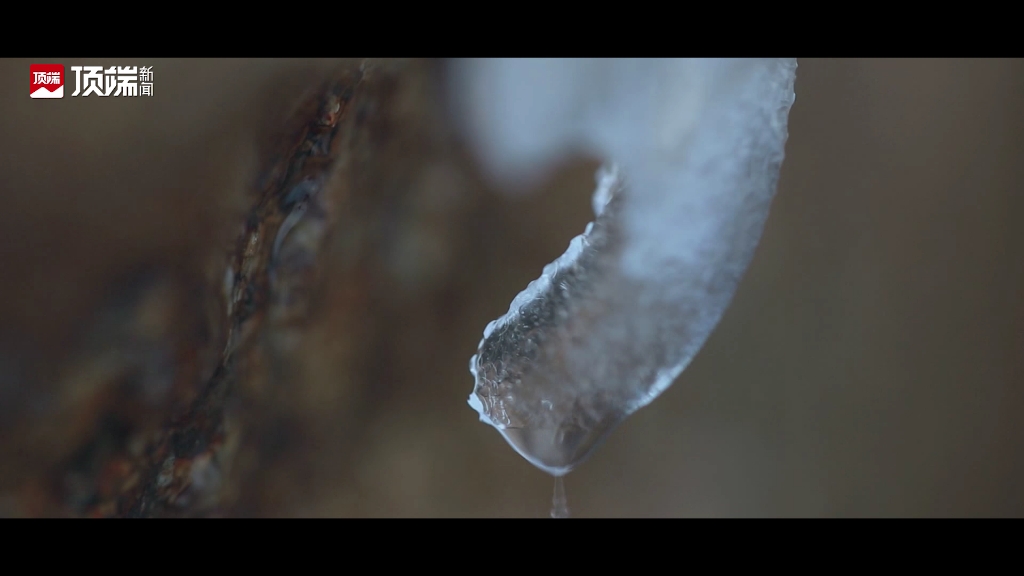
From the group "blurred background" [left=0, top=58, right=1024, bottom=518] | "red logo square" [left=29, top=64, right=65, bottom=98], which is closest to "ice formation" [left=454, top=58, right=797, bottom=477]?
"blurred background" [left=0, top=58, right=1024, bottom=518]

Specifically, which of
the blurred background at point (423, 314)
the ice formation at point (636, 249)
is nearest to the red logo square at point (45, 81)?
the blurred background at point (423, 314)

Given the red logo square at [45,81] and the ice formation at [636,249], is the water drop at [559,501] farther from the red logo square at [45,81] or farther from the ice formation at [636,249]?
the red logo square at [45,81]

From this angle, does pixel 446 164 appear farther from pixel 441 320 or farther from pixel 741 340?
pixel 741 340

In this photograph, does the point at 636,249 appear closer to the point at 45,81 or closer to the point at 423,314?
the point at 423,314

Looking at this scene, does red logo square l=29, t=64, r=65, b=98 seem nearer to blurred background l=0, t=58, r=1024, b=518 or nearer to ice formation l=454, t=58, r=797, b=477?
blurred background l=0, t=58, r=1024, b=518

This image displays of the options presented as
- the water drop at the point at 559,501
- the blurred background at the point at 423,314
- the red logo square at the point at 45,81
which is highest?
the red logo square at the point at 45,81

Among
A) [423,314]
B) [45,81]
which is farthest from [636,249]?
[45,81]
